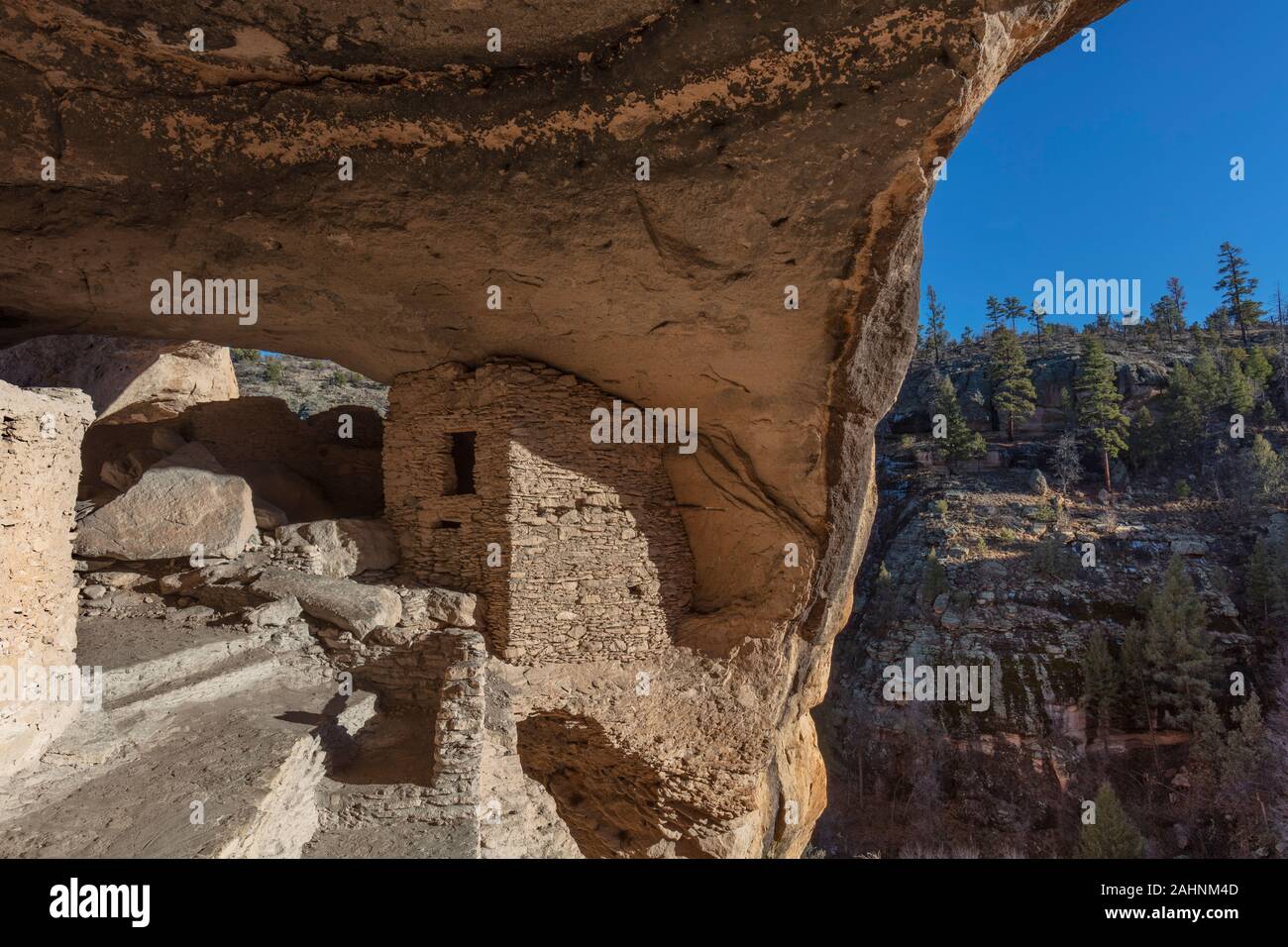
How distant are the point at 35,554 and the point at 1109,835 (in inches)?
881

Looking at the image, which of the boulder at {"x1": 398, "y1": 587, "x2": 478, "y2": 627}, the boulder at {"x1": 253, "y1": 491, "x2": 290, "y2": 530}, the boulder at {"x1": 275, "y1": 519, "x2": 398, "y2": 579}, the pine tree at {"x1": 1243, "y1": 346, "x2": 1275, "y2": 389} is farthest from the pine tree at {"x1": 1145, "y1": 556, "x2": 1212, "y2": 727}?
the boulder at {"x1": 253, "y1": 491, "x2": 290, "y2": 530}

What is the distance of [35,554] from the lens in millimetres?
4262

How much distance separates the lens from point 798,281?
5121 millimetres

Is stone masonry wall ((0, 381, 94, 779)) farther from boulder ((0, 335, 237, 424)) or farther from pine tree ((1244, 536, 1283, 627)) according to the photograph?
pine tree ((1244, 536, 1283, 627))

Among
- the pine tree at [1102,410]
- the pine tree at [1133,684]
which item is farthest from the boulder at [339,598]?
the pine tree at [1102,410]

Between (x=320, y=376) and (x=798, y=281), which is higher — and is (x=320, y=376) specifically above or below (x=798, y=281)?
above

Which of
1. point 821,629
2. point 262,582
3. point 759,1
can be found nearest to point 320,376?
point 262,582

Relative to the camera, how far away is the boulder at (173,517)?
6.43 meters

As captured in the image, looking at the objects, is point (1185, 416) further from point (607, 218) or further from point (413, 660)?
point (413, 660)

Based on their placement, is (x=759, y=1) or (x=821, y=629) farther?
(x=821, y=629)

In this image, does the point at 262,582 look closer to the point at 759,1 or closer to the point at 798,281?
the point at 798,281

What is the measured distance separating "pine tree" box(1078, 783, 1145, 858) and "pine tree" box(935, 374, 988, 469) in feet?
54.1

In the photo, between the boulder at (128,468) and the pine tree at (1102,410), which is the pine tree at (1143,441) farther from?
the boulder at (128,468)
